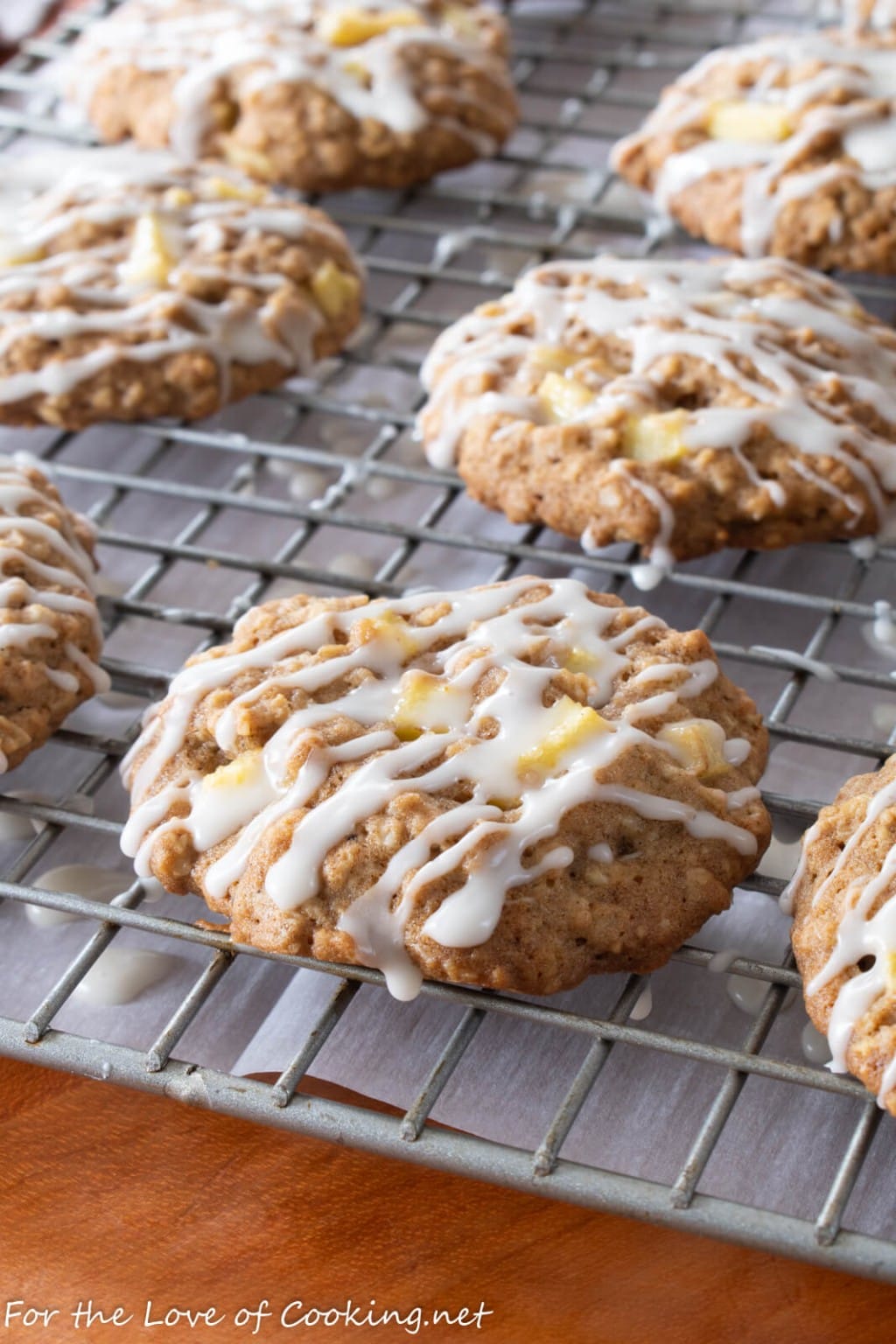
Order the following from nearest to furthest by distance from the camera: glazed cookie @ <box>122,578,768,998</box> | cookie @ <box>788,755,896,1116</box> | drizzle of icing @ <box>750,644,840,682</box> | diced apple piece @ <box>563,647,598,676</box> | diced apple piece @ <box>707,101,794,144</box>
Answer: cookie @ <box>788,755,896,1116</box>
glazed cookie @ <box>122,578,768,998</box>
diced apple piece @ <box>563,647,598,676</box>
drizzle of icing @ <box>750,644,840,682</box>
diced apple piece @ <box>707,101,794,144</box>

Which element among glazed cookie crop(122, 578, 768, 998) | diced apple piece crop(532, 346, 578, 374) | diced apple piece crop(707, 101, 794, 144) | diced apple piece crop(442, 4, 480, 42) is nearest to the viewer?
glazed cookie crop(122, 578, 768, 998)

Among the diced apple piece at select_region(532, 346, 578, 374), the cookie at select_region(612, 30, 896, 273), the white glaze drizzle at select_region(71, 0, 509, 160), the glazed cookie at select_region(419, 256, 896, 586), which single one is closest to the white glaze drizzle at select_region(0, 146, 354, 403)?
the white glaze drizzle at select_region(71, 0, 509, 160)

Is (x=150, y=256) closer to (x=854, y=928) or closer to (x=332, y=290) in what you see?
(x=332, y=290)

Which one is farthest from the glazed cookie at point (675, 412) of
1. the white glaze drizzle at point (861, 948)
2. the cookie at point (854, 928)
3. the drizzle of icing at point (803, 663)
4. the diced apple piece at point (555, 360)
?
the white glaze drizzle at point (861, 948)

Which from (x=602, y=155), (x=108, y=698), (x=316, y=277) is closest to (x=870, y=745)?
(x=108, y=698)

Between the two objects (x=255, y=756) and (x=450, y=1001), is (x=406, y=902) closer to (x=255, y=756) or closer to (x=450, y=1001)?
(x=450, y=1001)

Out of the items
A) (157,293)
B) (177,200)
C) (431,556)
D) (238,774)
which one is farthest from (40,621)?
(177,200)

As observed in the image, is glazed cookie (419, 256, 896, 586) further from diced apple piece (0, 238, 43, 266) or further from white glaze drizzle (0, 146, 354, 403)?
diced apple piece (0, 238, 43, 266)
